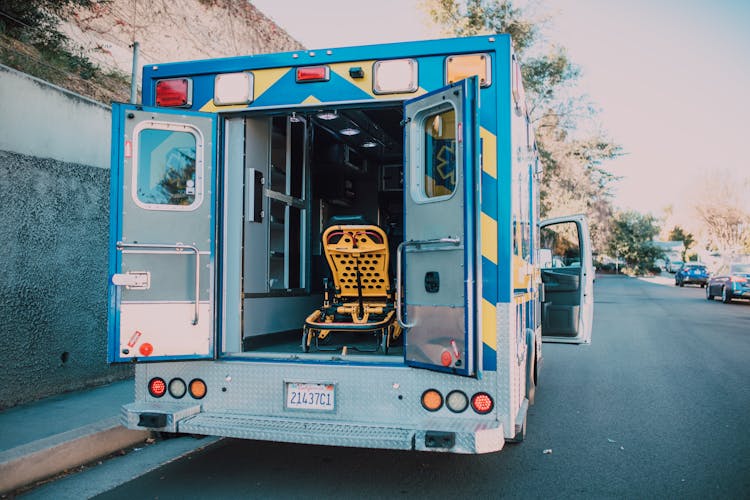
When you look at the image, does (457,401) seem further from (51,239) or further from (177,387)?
(51,239)

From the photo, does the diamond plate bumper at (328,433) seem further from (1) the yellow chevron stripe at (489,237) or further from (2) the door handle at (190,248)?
(1) the yellow chevron stripe at (489,237)

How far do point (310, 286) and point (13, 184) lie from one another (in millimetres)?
2920

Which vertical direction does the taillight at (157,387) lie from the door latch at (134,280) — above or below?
below

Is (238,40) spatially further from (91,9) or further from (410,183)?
(410,183)

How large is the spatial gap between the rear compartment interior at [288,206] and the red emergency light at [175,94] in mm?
353

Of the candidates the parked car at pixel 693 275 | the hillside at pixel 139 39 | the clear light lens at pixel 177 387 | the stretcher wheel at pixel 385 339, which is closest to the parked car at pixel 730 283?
the parked car at pixel 693 275

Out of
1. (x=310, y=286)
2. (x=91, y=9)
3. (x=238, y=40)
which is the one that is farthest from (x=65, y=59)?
(x=238, y=40)

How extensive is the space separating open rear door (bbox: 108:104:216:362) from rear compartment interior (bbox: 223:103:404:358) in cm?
24

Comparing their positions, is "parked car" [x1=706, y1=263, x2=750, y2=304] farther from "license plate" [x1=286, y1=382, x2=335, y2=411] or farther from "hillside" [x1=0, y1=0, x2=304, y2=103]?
"license plate" [x1=286, y1=382, x2=335, y2=411]

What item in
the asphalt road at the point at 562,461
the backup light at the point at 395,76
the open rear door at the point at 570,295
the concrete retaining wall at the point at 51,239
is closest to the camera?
the backup light at the point at 395,76

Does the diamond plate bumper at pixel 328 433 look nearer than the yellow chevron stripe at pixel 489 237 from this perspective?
Yes

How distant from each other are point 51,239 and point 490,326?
15.0 feet

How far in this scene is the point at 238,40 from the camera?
60.4 feet

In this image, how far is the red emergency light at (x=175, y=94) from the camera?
473cm
